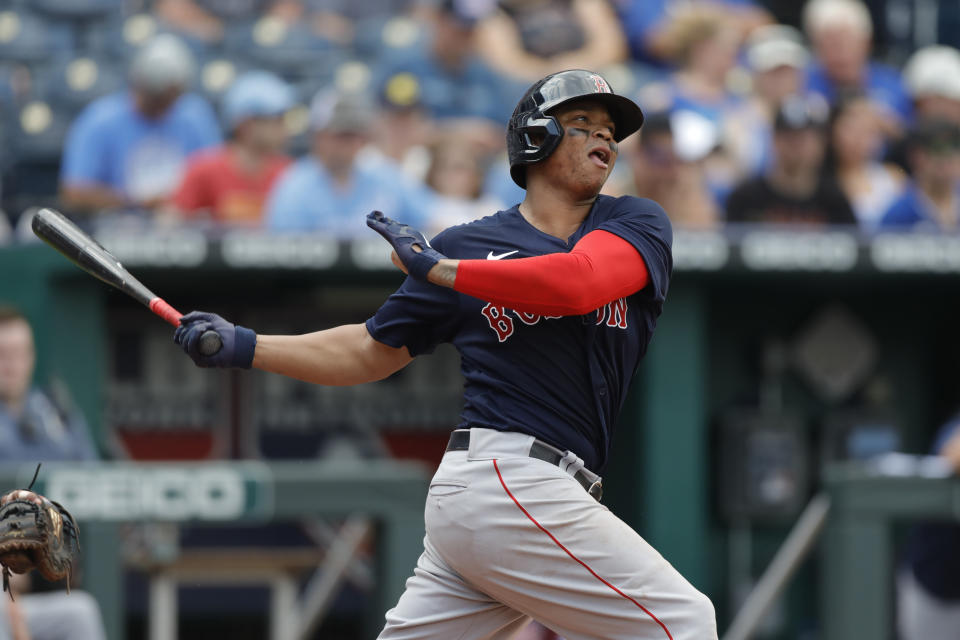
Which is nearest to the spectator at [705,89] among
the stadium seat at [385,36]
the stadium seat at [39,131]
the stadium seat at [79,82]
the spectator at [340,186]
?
the stadium seat at [385,36]

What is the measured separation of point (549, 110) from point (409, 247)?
1.41ft

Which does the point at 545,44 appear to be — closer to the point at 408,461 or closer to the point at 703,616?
the point at 408,461

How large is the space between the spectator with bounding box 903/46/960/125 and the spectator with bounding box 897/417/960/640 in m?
2.45

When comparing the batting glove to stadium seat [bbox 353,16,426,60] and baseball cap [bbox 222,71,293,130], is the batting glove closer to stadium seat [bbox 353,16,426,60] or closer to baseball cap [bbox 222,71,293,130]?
baseball cap [bbox 222,71,293,130]

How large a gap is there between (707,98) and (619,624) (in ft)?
17.7

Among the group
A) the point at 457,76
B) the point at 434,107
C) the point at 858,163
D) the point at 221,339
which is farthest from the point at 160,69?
the point at 221,339

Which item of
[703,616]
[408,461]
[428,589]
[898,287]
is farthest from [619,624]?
[898,287]

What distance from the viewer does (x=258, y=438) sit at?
632cm

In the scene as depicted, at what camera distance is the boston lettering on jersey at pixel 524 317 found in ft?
10.5

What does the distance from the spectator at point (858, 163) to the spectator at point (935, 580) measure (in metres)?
1.89

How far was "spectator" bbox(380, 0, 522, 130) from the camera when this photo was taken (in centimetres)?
792

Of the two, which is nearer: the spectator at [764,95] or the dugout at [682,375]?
the dugout at [682,375]

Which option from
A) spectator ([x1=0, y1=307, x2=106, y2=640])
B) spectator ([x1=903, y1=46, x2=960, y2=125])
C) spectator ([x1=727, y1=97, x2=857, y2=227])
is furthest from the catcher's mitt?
spectator ([x1=903, y1=46, x2=960, y2=125])

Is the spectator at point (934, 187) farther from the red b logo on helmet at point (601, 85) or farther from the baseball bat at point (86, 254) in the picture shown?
the baseball bat at point (86, 254)
